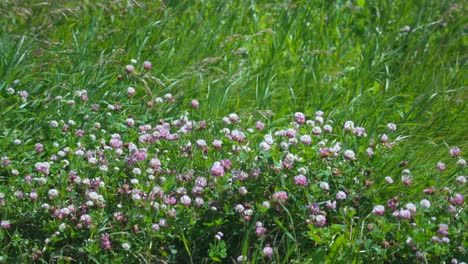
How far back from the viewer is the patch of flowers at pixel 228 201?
3.19 metres

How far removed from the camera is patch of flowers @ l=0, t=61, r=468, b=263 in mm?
3189

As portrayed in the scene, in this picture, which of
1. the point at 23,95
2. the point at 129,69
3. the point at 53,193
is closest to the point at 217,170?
the point at 53,193

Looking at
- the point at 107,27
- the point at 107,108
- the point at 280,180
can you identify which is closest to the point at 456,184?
the point at 280,180

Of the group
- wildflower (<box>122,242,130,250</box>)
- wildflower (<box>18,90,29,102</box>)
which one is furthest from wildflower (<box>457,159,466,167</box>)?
wildflower (<box>18,90,29,102</box>)

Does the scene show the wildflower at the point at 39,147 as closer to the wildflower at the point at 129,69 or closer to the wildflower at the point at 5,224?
the wildflower at the point at 5,224

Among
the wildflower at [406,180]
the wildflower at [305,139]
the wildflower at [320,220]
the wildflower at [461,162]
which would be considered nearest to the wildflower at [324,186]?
the wildflower at [320,220]

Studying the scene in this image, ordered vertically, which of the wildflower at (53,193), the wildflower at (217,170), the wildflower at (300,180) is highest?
the wildflower at (300,180)

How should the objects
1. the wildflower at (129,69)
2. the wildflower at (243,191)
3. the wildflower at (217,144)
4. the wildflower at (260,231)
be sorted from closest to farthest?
the wildflower at (260,231), the wildflower at (243,191), the wildflower at (217,144), the wildflower at (129,69)

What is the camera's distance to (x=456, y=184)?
358 centimetres

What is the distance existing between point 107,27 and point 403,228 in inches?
98.4

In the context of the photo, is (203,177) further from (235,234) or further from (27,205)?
(27,205)

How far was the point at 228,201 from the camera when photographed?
3381mm

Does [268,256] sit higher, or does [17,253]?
[268,256]

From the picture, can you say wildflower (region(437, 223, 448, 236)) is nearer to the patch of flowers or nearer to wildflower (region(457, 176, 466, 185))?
the patch of flowers
